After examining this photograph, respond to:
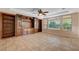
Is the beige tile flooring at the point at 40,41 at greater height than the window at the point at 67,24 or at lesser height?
lesser

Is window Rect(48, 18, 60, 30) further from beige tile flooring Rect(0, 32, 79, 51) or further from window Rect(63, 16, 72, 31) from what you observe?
beige tile flooring Rect(0, 32, 79, 51)

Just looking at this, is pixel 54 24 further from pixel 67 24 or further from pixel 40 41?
pixel 40 41

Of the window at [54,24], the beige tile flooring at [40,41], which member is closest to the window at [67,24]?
the window at [54,24]

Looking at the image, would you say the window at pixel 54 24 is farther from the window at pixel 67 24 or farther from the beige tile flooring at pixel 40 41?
the beige tile flooring at pixel 40 41

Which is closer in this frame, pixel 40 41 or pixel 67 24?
pixel 67 24

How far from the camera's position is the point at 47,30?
2.87m

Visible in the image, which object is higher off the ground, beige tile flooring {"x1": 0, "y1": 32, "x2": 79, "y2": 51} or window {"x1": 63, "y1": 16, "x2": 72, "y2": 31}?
window {"x1": 63, "y1": 16, "x2": 72, "y2": 31}

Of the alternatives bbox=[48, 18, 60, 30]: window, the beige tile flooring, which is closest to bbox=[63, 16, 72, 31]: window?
bbox=[48, 18, 60, 30]: window

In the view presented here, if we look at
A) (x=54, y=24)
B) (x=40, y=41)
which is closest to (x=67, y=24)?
(x=54, y=24)

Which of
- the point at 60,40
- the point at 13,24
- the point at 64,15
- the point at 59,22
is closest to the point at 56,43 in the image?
the point at 60,40

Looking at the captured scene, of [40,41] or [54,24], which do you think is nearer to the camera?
[54,24]

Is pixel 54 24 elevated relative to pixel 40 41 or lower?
elevated
